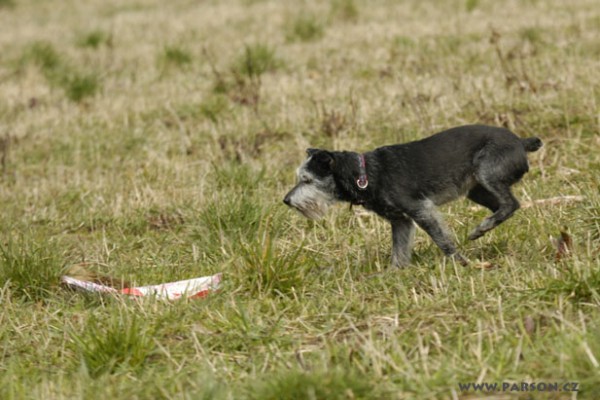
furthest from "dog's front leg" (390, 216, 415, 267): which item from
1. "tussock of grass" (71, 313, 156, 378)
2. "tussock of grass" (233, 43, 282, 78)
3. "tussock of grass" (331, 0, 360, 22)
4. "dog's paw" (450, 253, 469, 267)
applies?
"tussock of grass" (331, 0, 360, 22)

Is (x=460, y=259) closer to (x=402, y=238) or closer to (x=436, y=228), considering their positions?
(x=436, y=228)

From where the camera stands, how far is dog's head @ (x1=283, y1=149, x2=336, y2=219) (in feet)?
19.5

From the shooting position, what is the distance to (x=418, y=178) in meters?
5.95

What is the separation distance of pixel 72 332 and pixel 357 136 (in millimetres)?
5104

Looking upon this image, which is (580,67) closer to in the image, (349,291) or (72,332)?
(349,291)

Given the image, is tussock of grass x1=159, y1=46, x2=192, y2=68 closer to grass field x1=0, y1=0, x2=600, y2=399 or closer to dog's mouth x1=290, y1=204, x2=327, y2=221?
grass field x1=0, y1=0, x2=600, y2=399

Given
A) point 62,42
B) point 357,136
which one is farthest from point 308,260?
point 62,42

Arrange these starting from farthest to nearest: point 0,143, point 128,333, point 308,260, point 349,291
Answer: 1. point 0,143
2. point 308,260
3. point 349,291
4. point 128,333

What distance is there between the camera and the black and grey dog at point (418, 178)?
583 cm

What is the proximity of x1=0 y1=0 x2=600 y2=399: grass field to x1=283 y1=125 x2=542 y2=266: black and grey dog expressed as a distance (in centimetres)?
26

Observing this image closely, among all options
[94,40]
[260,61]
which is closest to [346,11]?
[260,61]

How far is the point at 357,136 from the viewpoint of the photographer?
30.3ft

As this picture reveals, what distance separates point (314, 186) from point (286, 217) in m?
1.05

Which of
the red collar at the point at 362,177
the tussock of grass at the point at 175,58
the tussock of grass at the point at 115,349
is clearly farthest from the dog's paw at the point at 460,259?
the tussock of grass at the point at 175,58
